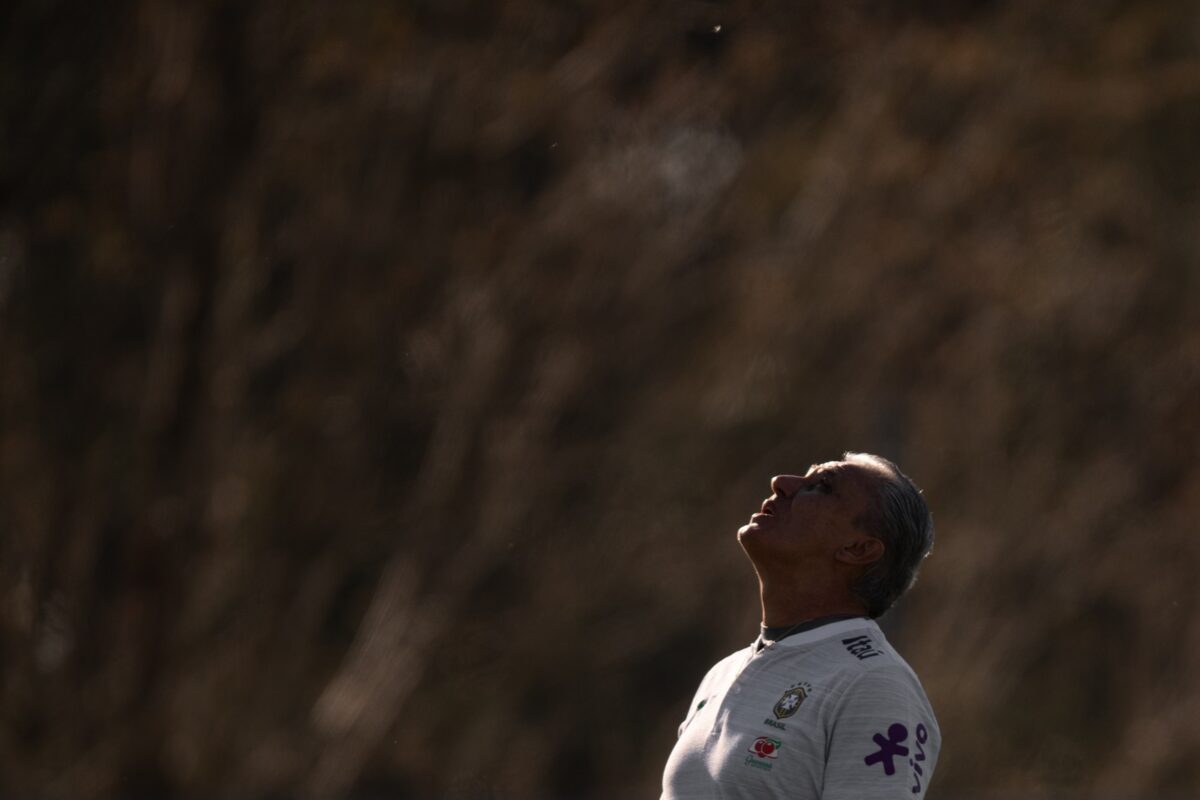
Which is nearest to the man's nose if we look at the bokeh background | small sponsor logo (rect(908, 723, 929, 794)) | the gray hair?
the gray hair

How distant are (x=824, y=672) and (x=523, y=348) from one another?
11568 millimetres

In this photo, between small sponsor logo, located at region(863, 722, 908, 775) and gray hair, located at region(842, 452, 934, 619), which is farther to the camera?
gray hair, located at region(842, 452, 934, 619)

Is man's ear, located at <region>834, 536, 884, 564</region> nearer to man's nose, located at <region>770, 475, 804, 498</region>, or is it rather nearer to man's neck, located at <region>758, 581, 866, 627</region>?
man's neck, located at <region>758, 581, 866, 627</region>

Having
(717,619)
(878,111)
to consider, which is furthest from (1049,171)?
(717,619)

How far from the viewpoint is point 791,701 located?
3568 mm

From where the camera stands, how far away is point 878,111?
16.2m

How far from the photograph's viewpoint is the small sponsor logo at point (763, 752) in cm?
352

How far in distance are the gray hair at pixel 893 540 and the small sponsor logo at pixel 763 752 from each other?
0.40 metres

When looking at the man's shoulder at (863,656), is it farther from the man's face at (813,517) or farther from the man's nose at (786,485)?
the man's nose at (786,485)

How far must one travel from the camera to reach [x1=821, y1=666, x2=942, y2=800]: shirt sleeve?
134 inches

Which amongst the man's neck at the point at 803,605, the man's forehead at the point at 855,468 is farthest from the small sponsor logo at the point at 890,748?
the man's forehead at the point at 855,468

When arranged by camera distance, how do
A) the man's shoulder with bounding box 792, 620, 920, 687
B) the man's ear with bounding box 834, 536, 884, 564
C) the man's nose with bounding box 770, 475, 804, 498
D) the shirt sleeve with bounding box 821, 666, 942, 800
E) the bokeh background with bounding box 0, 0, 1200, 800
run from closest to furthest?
the shirt sleeve with bounding box 821, 666, 942, 800, the man's shoulder with bounding box 792, 620, 920, 687, the man's ear with bounding box 834, 536, 884, 564, the man's nose with bounding box 770, 475, 804, 498, the bokeh background with bounding box 0, 0, 1200, 800

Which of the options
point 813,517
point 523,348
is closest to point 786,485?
point 813,517

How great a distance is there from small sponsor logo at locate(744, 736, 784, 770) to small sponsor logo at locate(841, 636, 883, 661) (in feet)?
0.72
